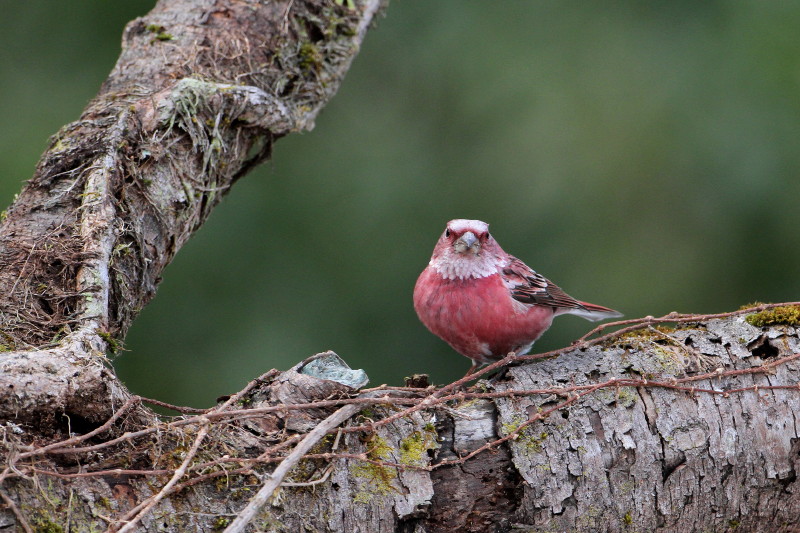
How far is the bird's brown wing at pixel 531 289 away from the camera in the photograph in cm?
418

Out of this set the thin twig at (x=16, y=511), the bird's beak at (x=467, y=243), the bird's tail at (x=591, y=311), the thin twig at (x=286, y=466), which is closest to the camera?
the thin twig at (x=16, y=511)

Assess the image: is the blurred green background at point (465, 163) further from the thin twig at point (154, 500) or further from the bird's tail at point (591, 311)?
the thin twig at point (154, 500)

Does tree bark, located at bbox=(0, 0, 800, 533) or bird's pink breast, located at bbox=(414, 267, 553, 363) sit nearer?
tree bark, located at bbox=(0, 0, 800, 533)

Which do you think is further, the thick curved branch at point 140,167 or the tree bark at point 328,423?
the thick curved branch at point 140,167

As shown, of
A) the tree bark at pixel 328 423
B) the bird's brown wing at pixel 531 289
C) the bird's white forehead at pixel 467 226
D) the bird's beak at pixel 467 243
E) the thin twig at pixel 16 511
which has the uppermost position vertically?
the bird's white forehead at pixel 467 226

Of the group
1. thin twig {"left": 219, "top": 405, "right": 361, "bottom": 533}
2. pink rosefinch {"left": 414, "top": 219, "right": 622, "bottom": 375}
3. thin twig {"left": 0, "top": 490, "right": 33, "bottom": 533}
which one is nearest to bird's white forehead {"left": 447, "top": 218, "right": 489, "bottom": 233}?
pink rosefinch {"left": 414, "top": 219, "right": 622, "bottom": 375}

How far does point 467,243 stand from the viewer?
415cm

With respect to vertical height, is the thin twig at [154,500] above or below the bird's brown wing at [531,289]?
below

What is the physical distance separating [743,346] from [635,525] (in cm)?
82

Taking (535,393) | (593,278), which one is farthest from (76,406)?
(593,278)

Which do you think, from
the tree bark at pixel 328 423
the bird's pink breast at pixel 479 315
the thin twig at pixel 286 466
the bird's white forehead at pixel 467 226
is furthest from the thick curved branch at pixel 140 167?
the bird's pink breast at pixel 479 315

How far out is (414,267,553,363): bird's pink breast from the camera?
13.3ft

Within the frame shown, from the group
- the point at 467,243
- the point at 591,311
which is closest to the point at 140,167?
the point at 467,243

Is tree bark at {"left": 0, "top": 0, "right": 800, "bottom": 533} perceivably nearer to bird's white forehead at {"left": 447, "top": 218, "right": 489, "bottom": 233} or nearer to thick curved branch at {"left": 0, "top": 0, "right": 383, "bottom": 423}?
thick curved branch at {"left": 0, "top": 0, "right": 383, "bottom": 423}
